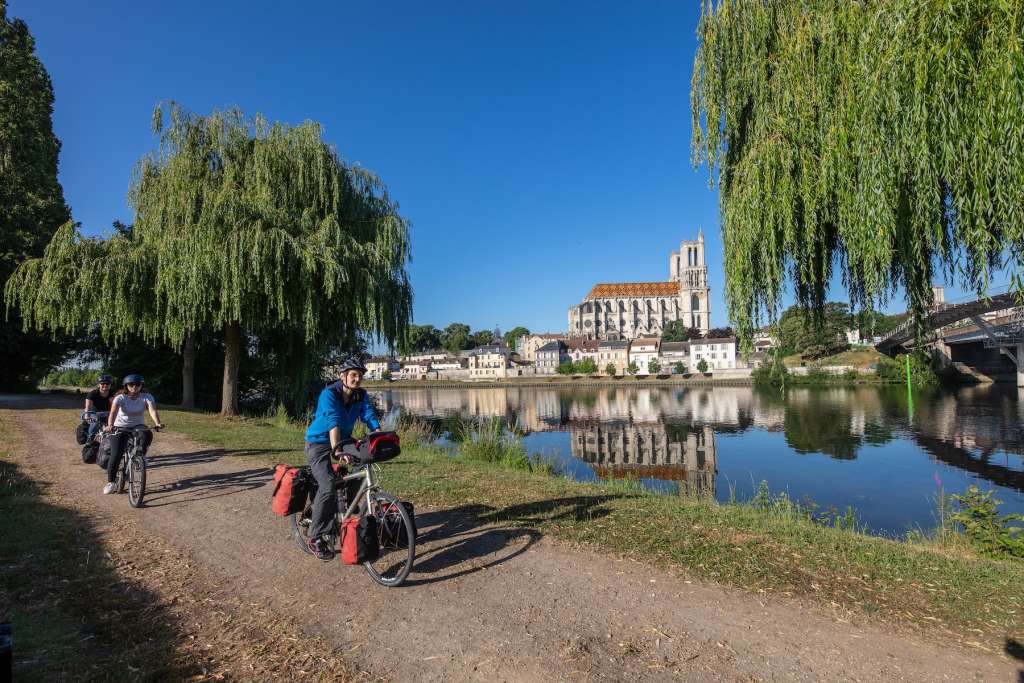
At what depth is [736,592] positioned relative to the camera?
434cm

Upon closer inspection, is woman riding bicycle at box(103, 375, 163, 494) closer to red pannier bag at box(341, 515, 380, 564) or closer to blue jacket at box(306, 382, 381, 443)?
blue jacket at box(306, 382, 381, 443)

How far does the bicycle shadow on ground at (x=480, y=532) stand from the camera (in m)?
4.91

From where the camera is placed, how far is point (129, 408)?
7508 millimetres

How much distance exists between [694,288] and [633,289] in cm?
1759

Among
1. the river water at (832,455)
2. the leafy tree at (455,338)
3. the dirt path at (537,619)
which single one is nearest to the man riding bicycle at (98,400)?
the dirt path at (537,619)

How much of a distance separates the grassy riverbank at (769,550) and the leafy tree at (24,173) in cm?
2289

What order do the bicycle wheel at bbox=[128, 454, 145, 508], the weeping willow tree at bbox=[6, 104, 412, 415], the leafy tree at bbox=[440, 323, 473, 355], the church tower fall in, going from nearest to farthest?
the bicycle wheel at bbox=[128, 454, 145, 508]
the weeping willow tree at bbox=[6, 104, 412, 415]
the church tower
the leafy tree at bbox=[440, 323, 473, 355]

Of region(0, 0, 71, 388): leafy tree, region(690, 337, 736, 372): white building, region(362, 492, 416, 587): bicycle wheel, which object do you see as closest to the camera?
region(362, 492, 416, 587): bicycle wheel

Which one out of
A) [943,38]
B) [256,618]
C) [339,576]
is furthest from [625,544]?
[943,38]

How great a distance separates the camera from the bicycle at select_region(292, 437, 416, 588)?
4449 millimetres

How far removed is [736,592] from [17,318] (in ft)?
93.3

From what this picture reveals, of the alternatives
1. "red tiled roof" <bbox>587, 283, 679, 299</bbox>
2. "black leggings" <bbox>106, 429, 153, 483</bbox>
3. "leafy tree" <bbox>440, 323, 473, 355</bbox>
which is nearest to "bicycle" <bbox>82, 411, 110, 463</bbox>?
"black leggings" <bbox>106, 429, 153, 483</bbox>

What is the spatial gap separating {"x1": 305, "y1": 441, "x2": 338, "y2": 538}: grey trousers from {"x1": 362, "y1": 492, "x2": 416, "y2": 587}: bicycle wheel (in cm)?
44

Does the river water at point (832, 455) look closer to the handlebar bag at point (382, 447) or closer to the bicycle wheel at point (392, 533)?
the bicycle wheel at point (392, 533)
